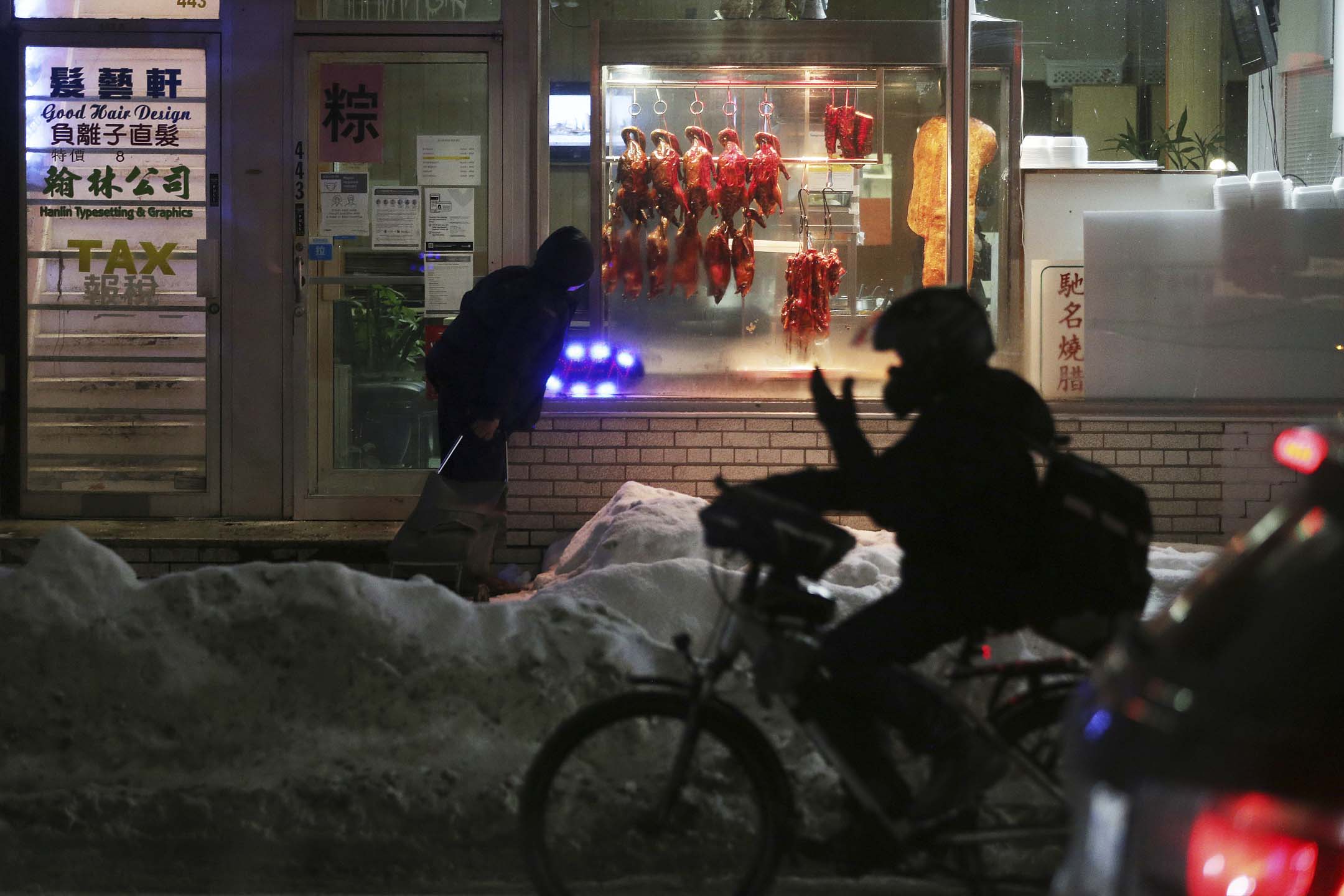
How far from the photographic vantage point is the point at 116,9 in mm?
8945

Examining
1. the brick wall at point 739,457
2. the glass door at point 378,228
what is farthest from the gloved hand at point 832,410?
the glass door at point 378,228

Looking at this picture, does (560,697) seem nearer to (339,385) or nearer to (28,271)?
(339,385)

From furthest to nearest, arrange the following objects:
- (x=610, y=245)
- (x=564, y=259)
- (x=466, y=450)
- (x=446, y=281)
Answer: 1. (x=446, y=281)
2. (x=610, y=245)
3. (x=466, y=450)
4. (x=564, y=259)

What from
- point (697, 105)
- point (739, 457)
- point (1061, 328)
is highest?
point (697, 105)

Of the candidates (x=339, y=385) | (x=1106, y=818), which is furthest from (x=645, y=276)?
(x=1106, y=818)

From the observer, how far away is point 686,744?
3.69m

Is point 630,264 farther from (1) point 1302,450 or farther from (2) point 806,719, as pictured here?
(1) point 1302,450

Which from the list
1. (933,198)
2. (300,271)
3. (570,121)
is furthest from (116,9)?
(933,198)

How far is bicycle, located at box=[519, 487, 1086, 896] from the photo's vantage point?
11.6 feet

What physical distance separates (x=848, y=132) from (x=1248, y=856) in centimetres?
733

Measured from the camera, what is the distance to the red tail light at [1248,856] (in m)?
1.74

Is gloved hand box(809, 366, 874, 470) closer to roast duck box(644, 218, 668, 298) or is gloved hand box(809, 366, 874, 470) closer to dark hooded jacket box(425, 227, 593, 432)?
dark hooded jacket box(425, 227, 593, 432)

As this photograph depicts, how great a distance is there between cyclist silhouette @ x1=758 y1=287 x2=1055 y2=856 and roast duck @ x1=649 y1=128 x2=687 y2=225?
508 cm

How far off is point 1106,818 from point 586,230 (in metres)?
7.01
